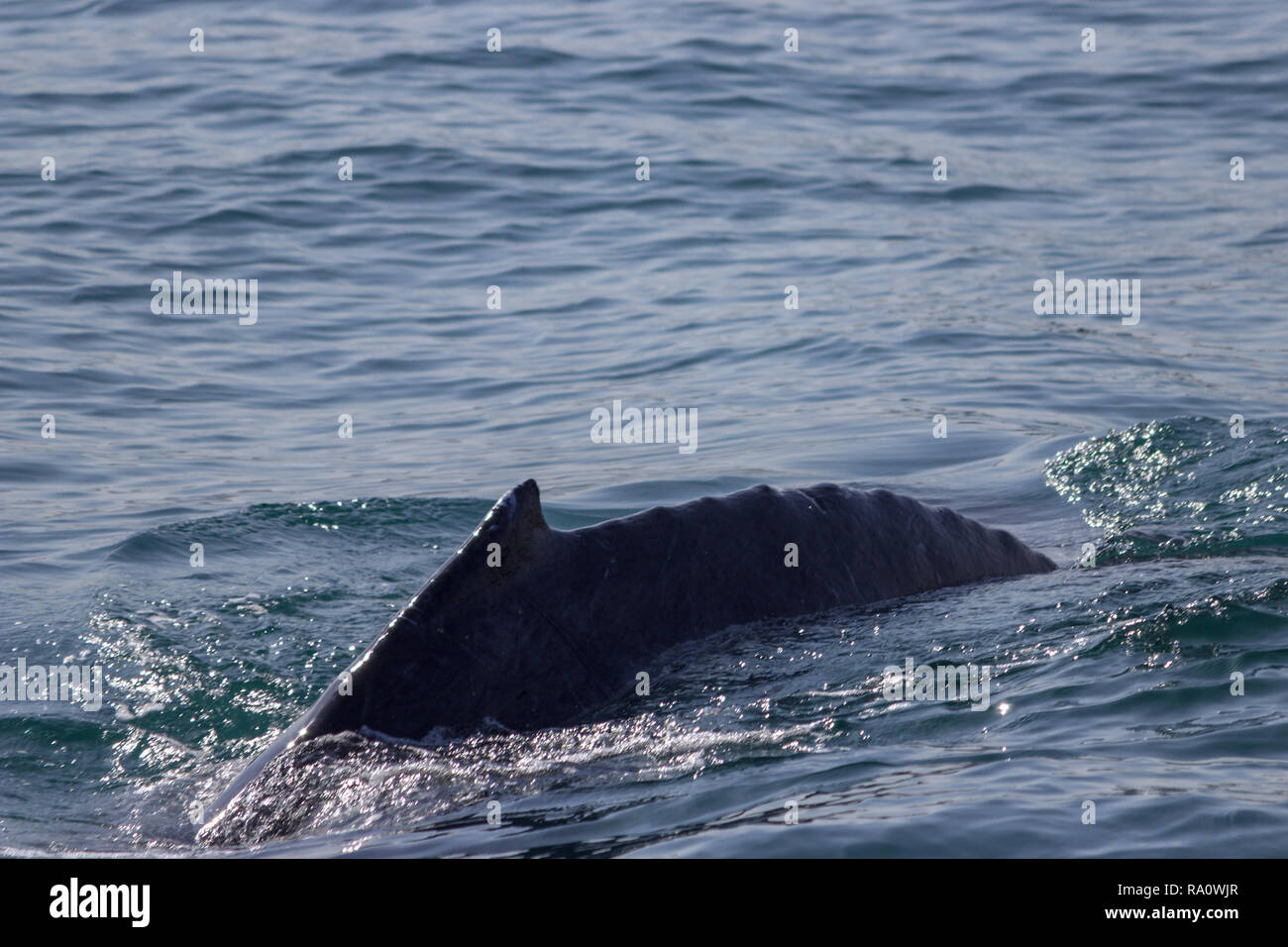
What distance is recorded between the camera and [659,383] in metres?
12.3

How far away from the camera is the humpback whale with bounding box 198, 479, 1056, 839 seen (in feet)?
15.1

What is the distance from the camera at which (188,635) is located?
7367 mm

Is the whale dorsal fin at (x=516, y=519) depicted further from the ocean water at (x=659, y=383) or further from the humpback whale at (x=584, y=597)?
the ocean water at (x=659, y=383)

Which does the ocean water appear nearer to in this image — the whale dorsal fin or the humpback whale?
the humpback whale

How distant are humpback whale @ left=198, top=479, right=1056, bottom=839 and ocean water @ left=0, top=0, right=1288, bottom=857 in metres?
Result: 0.11

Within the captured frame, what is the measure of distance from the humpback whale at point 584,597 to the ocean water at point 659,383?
0.11m

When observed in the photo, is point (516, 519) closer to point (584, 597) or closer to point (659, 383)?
point (584, 597)

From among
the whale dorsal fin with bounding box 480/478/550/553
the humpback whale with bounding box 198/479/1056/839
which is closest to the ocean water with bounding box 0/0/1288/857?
the humpback whale with bounding box 198/479/1056/839

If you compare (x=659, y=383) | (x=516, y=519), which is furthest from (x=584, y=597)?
(x=659, y=383)

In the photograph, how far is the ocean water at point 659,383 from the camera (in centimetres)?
484

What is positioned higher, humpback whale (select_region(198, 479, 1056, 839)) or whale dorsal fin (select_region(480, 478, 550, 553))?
whale dorsal fin (select_region(480, 478, 550, 553))

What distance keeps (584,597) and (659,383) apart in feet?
24.6
